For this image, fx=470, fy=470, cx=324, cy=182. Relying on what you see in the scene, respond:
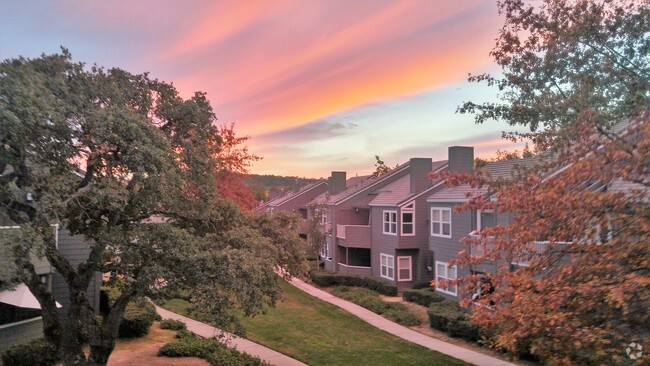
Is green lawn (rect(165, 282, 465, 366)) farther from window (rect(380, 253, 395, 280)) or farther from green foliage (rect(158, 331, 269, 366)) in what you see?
window (rect(380, 253, 395, 280))

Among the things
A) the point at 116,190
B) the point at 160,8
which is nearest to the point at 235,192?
the point at 160,8

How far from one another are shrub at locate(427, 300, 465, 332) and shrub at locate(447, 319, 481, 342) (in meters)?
0.31

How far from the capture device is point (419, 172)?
30844 millimetres

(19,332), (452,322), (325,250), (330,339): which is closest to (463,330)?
(452,322)

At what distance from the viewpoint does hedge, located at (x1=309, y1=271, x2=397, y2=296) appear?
95.4 ft

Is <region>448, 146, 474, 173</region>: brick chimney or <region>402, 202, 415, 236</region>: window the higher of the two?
<region>448, 146, 474, 173</region>: brick chimney

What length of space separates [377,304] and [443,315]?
227 inches

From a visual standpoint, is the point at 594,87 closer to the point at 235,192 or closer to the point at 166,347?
the point at 166,347

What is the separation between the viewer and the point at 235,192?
36562mm

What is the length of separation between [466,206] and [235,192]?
2955cm

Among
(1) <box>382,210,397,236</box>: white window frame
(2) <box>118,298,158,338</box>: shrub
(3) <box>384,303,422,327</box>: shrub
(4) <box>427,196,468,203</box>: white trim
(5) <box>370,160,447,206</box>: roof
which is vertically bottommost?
(3) <box>384,303,422,327</box>: shrub

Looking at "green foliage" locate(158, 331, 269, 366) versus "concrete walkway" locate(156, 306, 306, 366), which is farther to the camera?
"concrete walkway" locate(156, 306, 306, 366)

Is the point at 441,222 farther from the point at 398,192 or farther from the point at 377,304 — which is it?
the point at 398,192

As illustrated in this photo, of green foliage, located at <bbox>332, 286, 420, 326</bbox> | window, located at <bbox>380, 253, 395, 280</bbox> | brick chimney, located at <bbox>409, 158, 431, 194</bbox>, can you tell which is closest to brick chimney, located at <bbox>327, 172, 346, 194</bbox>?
window, located at <bbox>380, 253, 395, 280</bbox>
